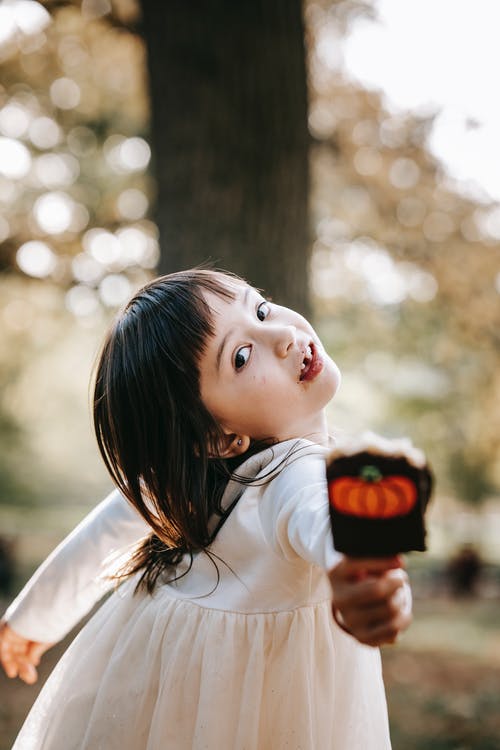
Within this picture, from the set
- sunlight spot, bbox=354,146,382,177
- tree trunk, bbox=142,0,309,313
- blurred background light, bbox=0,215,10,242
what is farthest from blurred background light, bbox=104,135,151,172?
tree trunk, bbox=142,0,309,313

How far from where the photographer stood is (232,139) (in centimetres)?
262

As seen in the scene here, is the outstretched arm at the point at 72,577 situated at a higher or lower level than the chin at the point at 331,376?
lower

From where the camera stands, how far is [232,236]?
255 centimetres

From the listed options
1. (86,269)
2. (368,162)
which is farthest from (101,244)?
(368,162)

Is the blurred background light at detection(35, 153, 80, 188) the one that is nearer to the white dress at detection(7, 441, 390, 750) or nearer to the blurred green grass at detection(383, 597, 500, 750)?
the white dress at detection(7, 441, 390, 750)

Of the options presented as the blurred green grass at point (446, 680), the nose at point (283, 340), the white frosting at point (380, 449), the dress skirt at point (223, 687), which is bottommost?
the blurred green grass at point (446, 680)

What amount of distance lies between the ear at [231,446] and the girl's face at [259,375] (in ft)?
0.04

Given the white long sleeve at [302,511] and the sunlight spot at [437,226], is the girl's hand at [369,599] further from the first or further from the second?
the sunlight spot at [437,226]

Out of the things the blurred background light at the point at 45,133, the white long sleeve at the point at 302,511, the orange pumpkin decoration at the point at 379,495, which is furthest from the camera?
the blurred background light at the point at 45,133

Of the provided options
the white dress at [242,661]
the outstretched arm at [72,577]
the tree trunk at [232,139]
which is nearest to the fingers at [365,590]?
the white dress at [242,661]

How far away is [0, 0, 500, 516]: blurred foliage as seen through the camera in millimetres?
3910

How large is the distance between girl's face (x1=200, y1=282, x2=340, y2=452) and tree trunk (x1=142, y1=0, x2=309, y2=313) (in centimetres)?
117

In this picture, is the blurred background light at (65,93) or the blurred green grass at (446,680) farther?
the blurred background light at (65,93)

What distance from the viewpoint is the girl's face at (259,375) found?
4.43ft
